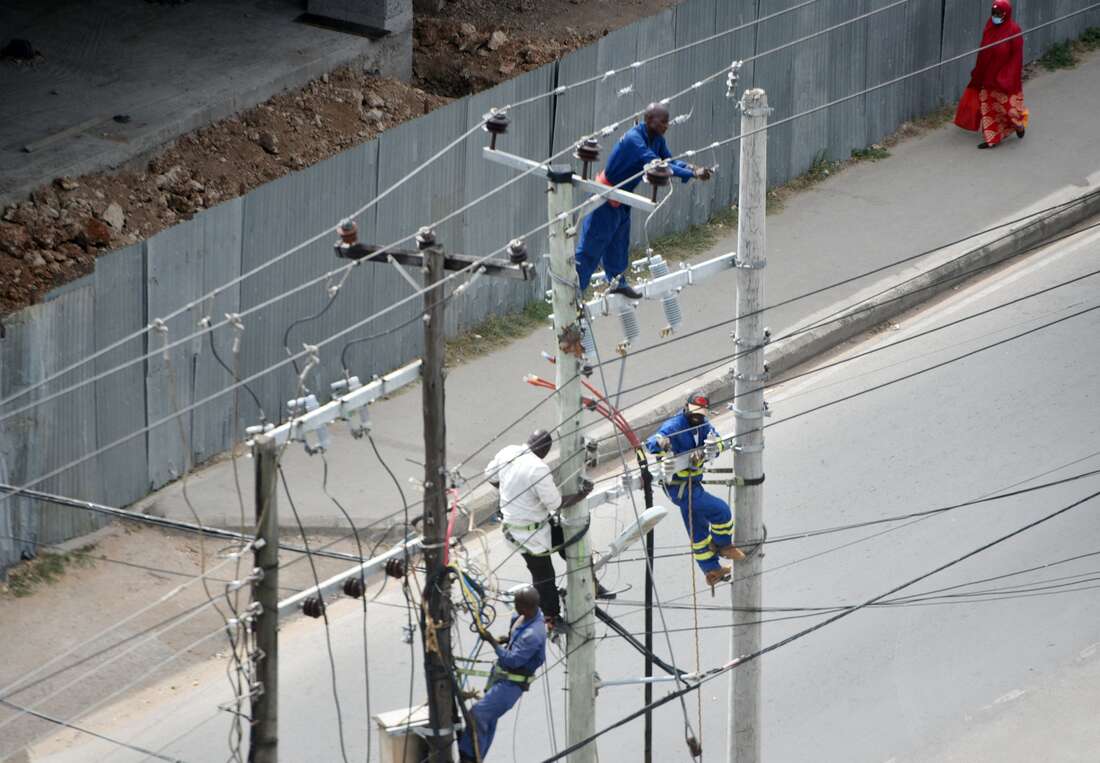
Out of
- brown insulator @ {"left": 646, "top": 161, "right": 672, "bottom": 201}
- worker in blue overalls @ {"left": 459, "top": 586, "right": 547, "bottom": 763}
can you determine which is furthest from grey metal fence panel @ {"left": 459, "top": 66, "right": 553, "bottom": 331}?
brown insulator @ {"left": 646, "top": 161, "right": 672, "bottom": 201}

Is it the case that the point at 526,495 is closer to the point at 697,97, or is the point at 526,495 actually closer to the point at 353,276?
the point at 353,276

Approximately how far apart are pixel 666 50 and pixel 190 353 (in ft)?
20.9

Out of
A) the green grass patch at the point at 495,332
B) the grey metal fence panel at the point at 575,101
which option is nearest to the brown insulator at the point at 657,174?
the green grass patch at the point at 495,332

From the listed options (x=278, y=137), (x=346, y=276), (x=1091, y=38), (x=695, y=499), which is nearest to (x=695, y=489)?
(x=695, y=499)

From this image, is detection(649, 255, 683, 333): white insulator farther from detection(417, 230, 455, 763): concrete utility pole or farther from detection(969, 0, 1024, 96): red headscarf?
detection(969, 0, 1024, 96): red headscarf

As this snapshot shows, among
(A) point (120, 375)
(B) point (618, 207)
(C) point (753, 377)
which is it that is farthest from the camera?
(A) point (120, 375)

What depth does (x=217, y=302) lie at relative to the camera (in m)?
15.4

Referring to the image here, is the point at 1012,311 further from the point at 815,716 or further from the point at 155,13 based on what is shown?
the point at 155,13

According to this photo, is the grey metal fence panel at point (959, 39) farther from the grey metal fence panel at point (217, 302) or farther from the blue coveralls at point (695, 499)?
the blue coveralls at point (695, 499)

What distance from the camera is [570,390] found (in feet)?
34.5

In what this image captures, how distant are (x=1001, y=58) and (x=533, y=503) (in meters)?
12.2

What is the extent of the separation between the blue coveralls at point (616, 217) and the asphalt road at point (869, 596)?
2131 mm

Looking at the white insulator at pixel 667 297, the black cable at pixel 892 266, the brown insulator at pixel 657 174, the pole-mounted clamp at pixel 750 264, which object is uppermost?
the black cable at pixel 892 266

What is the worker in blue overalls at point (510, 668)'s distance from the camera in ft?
35.1
